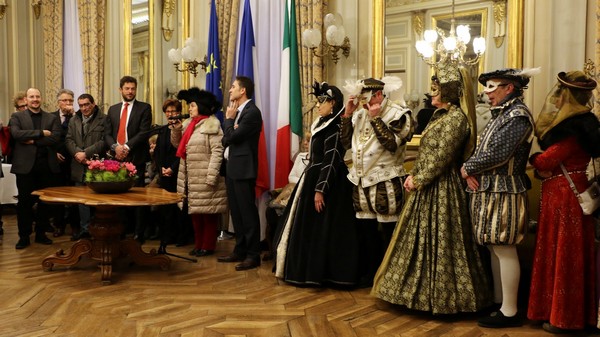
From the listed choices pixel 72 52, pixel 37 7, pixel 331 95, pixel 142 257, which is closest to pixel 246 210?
pixel 142 257

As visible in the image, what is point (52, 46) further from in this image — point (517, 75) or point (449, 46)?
point (517, 75)

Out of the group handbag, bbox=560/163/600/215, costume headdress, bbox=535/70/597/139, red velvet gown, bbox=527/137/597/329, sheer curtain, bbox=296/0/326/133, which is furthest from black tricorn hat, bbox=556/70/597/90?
sheer curtain, bbox=296/0/326/133

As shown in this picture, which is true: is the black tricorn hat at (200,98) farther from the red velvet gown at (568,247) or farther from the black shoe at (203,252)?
the red velvet gown at (568,247)

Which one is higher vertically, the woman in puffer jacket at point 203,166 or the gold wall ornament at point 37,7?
the gold wall ornament at point 37,7

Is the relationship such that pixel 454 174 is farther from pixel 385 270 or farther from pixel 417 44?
pixel 417 44

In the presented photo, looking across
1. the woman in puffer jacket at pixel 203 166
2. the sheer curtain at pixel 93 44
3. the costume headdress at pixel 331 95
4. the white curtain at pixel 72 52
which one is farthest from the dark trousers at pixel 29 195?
the white curtain at pixel 72 52

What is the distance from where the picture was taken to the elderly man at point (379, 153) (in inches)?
152

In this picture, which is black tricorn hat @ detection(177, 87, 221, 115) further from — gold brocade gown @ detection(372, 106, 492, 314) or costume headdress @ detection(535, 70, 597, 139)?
costume headdress @ detection(535, 70, 597, 139)

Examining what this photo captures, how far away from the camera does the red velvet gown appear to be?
318 centimetres

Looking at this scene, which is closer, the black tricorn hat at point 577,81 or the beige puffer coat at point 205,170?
the black tricorn hat at point 577,81

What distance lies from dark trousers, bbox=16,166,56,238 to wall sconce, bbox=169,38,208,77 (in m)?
1.84

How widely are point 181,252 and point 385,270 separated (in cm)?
235

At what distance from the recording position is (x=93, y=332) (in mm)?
3211

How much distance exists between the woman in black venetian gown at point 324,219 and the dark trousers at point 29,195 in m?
2.74
